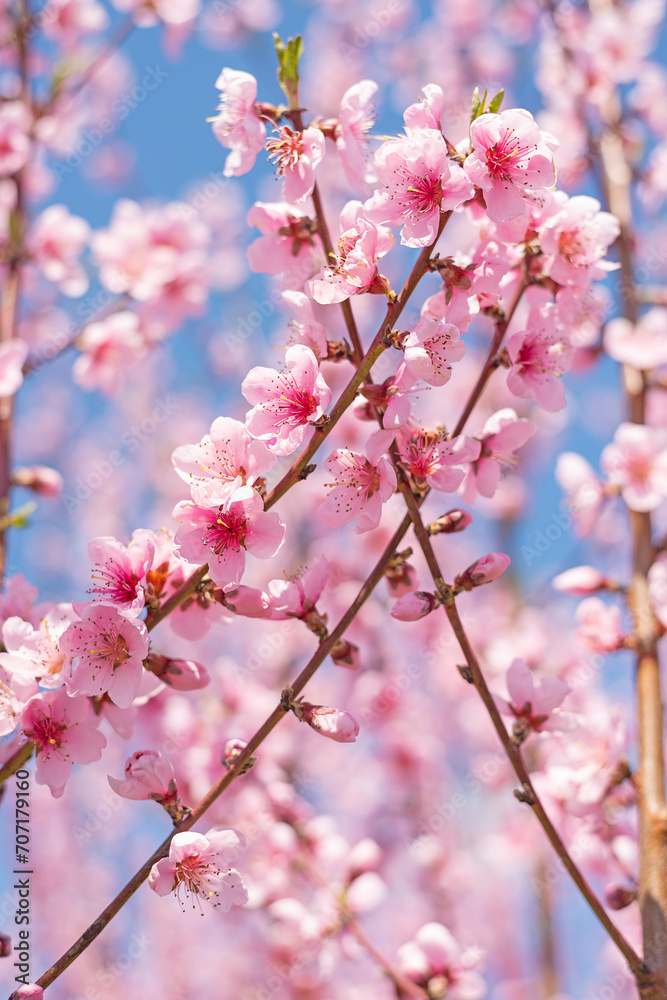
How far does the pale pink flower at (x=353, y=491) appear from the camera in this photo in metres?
1.64

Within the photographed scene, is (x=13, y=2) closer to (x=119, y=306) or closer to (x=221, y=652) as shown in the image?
(x=119, y=306)

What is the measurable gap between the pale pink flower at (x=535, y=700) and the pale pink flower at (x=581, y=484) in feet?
3.34

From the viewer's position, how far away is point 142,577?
1.64m

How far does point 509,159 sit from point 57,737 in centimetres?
148

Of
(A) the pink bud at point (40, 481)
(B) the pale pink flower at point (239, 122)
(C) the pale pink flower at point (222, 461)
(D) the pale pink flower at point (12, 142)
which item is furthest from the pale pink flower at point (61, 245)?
(C) the pale pink flower at point (222, 461)

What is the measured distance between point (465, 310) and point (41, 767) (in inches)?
49.4

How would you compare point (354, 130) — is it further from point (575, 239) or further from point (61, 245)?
point (61, 245)

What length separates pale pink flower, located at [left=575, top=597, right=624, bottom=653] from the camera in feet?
8.24

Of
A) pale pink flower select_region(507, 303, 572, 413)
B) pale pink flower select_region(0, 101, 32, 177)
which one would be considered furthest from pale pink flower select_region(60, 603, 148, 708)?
pale pink flower select_region(0, 101, 32, 177)

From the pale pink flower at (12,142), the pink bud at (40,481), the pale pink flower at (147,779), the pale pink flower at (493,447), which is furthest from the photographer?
the pale pink flower at (12,142)

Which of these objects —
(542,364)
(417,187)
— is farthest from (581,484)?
(417,187)

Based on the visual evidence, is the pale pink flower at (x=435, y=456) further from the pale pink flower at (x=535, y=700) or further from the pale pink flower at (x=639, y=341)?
the pale pink flower at (x=639, y=341)

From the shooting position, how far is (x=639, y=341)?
3029 millimetres

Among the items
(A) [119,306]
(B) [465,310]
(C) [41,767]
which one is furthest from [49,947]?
(B) [465,310]
